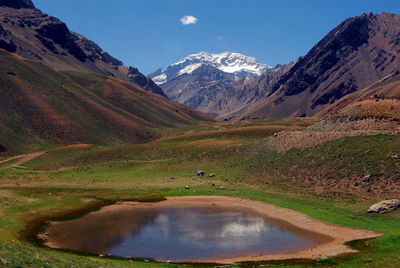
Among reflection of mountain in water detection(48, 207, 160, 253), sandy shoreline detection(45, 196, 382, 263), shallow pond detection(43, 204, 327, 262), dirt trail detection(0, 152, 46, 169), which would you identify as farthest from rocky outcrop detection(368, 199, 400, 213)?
dirt trail detection(0, 152, 46, 169)

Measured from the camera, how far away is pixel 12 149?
134375mm

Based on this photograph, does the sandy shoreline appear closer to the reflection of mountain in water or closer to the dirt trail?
the reflection of mountain in water

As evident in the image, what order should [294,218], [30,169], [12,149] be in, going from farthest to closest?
[12,149], [30,169], [294,218]

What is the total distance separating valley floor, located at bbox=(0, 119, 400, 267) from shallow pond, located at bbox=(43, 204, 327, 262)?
3.33 m

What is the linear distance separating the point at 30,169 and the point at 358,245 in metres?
91.9

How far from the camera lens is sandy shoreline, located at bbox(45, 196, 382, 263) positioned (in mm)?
34188

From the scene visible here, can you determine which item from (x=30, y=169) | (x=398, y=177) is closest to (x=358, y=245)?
(x=398, y=177)

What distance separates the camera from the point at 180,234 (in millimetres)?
42062

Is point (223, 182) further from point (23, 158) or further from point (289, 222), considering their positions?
point (23, 158)

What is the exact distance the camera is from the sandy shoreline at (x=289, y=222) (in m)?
34.2

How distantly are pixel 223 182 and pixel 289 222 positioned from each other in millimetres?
29268

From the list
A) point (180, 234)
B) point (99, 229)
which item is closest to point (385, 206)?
point (180, 234)

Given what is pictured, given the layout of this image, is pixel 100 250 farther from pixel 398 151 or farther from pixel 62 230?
pixel 398 151

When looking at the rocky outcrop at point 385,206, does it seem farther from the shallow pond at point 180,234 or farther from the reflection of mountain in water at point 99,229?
the reflection of mountain in water at point 99,229
